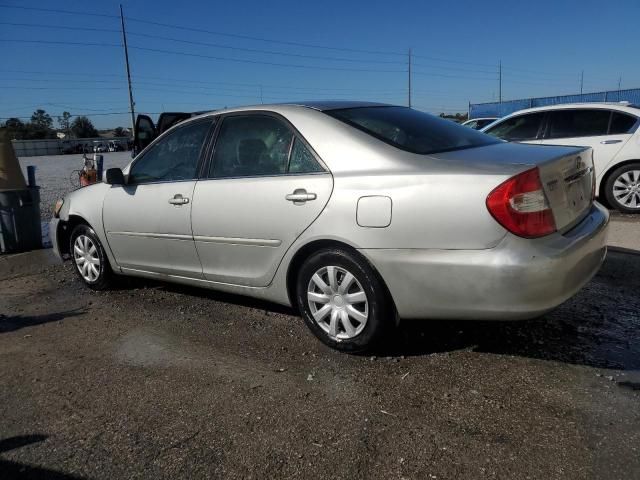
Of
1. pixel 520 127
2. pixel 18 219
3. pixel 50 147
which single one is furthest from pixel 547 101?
pixel 50 147

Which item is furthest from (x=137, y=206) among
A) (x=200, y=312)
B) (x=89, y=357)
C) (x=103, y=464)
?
(x=103, y=464)

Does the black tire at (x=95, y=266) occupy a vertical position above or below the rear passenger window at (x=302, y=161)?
below

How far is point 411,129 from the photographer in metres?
3.55

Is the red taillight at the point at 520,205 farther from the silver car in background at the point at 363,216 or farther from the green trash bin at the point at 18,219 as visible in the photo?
the green trash bin at the point at 18,219

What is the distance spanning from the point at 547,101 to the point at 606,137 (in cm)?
2420

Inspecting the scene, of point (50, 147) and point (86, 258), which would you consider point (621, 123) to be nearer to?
point (86, 258)

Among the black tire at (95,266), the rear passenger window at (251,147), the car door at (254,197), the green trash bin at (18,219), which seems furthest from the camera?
the green trash bin at (18,219)

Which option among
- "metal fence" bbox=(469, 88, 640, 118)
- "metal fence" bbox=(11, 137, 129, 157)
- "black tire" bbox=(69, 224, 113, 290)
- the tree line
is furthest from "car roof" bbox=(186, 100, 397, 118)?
the tree line

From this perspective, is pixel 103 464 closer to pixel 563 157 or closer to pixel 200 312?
pixel 200 312

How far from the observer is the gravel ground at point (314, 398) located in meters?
2.37

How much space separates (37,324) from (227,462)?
2.78 m

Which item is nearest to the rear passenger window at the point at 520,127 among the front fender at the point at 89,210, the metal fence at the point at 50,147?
the front fender at the point at 89,210

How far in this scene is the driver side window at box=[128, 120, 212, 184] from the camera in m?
4.16

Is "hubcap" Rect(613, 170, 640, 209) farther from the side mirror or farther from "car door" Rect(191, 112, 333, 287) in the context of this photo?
the side mirror
